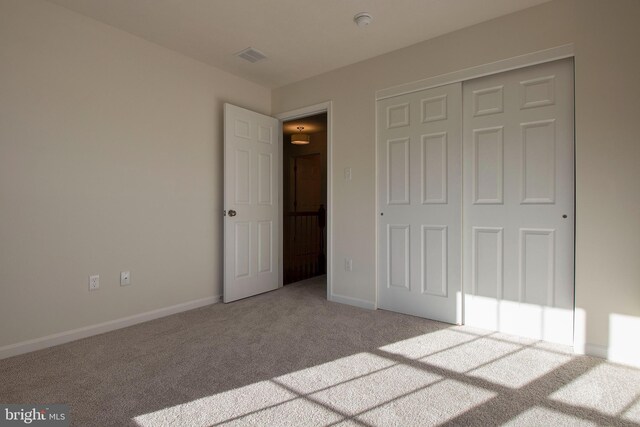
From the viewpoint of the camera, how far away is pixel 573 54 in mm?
2324

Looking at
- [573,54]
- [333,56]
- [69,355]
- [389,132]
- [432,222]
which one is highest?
[333,56]

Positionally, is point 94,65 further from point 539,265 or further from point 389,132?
point 539,265

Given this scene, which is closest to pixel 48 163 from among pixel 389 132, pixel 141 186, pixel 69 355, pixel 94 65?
pixel 141 186

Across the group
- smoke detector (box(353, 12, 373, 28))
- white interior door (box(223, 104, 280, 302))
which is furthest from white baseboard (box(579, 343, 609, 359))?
white interior door (box(223, 104, 280, 302))

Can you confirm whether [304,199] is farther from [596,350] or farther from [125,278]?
[596,350]

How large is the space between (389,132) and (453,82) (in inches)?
27.1

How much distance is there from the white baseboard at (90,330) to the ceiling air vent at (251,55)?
247cm

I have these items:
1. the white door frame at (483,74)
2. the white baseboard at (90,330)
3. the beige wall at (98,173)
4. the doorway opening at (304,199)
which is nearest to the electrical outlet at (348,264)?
the white door frame at (483,74)

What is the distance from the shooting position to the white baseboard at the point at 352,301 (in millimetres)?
3333

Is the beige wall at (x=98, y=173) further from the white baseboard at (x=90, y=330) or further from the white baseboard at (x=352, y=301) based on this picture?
the white baseboard at (x=352, y=301)

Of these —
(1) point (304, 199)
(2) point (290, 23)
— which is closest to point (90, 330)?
(2) point (290, 23)

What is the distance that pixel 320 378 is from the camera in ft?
6.36

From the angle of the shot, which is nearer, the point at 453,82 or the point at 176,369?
the point at 176,369

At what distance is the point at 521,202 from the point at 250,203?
2618 mm
